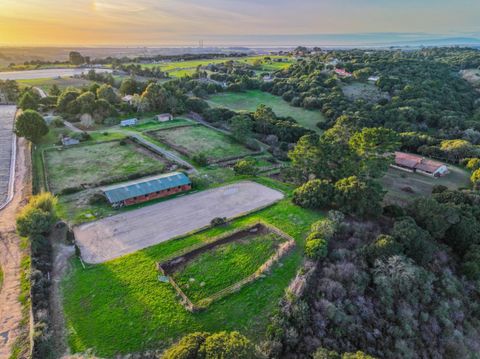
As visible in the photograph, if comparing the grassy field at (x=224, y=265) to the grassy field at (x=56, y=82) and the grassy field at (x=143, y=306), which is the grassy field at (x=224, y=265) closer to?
the grassy field at (x=143, y=306)

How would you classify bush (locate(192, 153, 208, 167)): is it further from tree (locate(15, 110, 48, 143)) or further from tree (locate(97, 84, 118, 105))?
tree (locate(97, 84, 118, 105))

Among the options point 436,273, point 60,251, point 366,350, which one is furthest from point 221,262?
point 436,273

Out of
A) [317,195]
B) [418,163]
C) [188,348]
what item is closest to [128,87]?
[317,195]

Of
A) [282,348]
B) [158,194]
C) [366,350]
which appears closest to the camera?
[282,348]

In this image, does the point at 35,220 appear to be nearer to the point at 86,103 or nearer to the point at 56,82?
the point at 86,103

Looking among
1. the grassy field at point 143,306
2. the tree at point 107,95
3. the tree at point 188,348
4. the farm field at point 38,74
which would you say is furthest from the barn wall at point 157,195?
the farm field at point 38,74

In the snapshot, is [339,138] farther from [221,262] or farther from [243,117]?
[221,262]
